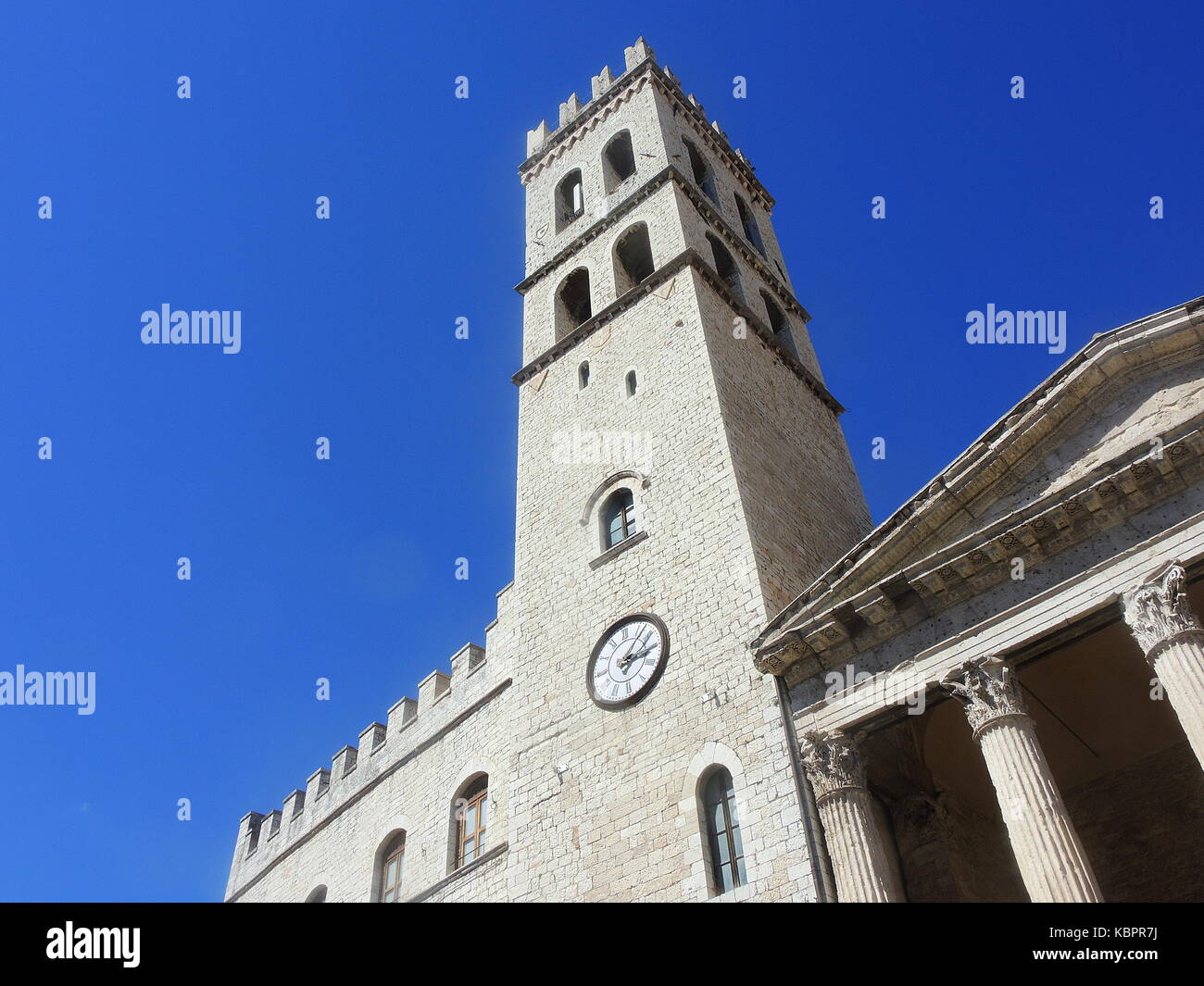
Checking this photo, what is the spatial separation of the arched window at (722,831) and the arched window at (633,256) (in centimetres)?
1340

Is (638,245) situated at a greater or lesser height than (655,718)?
greater

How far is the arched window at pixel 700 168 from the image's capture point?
28.1 metres

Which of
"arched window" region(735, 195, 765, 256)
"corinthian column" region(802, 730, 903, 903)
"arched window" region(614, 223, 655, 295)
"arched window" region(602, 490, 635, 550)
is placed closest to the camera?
"corinthian column" region(802, 730, 903, 903)

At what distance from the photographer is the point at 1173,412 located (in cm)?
1289

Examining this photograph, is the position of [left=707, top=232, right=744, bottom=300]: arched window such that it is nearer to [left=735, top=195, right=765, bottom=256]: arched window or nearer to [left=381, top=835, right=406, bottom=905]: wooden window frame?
[left=735, top=195, right=765, bottom=256]: arched window

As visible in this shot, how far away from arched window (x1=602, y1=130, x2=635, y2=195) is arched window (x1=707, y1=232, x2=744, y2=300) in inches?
164

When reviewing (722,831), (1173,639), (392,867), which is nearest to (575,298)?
(392,867)

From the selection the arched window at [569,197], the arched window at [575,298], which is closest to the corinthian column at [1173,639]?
the arched window at [575,298]

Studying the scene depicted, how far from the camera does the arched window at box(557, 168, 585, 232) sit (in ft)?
91.0

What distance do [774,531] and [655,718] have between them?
3.84 metres

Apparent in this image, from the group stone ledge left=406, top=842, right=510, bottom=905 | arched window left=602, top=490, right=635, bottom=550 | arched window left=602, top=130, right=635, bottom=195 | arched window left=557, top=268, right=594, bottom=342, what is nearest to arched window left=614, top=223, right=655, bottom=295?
arched window left=557, top=268, right=594, bottom=342
